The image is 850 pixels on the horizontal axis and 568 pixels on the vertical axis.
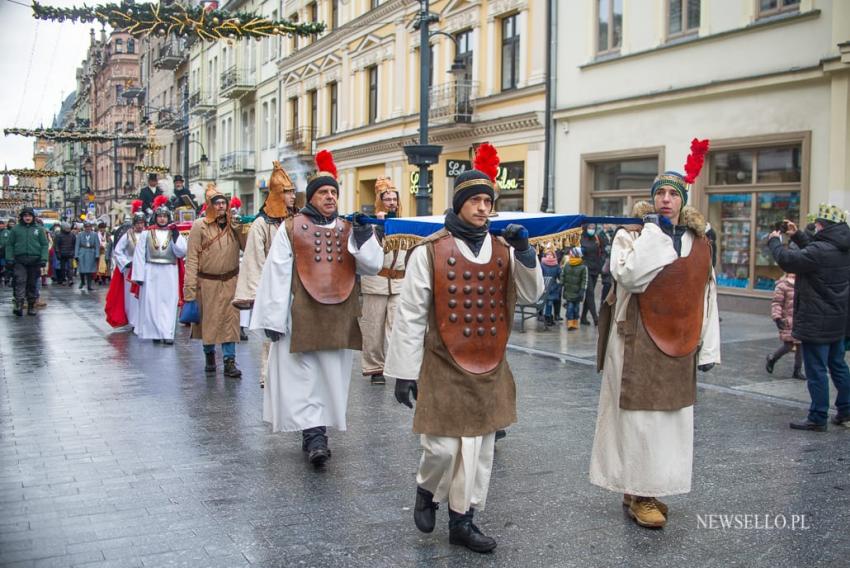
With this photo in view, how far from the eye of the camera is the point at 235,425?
746 centimetres

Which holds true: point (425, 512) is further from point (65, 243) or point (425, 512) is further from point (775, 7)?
point (65, 243)

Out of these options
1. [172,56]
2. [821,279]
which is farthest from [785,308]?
[172,56]

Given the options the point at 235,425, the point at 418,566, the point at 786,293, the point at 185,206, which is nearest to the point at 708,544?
the point at 418,566

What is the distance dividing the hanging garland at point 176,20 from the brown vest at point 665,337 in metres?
6.49

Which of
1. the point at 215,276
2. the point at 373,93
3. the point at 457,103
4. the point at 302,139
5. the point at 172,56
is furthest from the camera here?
the point at 172,56

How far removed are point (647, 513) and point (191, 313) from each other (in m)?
6.54

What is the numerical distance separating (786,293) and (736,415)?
252cm

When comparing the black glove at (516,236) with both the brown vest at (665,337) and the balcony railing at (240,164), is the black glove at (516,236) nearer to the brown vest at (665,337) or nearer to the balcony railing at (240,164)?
the brown vest at (665,337)

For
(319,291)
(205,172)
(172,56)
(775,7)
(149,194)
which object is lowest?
(319,291)

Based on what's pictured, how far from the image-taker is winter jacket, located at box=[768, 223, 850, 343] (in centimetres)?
745

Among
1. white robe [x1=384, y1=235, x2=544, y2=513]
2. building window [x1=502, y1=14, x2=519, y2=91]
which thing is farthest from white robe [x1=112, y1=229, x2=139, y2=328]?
building window [x1=502, y1=14, x2=519, y2=91]

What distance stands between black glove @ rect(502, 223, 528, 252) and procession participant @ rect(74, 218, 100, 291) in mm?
21432

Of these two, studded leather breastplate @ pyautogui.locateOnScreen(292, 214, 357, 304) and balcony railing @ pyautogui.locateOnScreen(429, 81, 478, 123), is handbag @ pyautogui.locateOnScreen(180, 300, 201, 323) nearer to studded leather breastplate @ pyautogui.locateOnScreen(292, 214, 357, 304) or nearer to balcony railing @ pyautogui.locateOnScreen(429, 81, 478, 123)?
studded leather breastplate @ pyautogui.locateOnScreen(292, 214, 357, 304)

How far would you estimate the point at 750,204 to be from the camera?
643 inches
